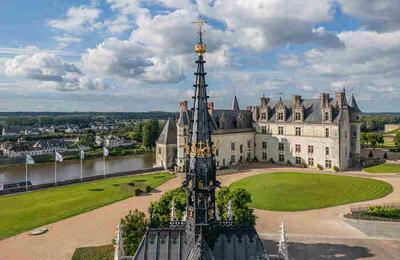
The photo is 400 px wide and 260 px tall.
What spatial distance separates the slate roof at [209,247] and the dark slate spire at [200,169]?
0.41 metres

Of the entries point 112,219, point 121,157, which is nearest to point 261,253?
point 112,219

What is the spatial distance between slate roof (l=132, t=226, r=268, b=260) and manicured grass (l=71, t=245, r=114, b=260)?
1146 cm

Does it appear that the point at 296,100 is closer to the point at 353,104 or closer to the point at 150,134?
the point at 353,104

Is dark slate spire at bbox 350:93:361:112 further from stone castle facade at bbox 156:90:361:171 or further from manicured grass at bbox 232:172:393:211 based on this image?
manicured grass at bbox 232:172:393:211

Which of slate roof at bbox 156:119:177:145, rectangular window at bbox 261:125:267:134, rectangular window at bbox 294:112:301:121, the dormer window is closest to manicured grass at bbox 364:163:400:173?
rectangular window at bbox 294:112:301:121

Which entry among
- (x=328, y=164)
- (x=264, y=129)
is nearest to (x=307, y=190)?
(x=328, y=164)

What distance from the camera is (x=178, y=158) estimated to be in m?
53.3

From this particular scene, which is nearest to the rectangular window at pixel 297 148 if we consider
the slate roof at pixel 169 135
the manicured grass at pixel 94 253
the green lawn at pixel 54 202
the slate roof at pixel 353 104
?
the slate roof at pixel 353 104

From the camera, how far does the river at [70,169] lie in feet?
185

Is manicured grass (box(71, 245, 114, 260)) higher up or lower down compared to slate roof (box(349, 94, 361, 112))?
lower down

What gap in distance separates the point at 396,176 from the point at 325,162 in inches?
387

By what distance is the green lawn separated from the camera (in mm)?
28292

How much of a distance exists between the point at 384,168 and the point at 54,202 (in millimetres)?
42815

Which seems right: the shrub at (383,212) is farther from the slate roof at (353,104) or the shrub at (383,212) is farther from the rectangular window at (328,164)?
the slate roof at (353,104)
